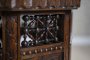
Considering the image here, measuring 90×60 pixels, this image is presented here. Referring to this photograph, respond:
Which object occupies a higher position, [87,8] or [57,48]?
[87,8]

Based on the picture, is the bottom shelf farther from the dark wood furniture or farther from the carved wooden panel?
the carved wooden panel

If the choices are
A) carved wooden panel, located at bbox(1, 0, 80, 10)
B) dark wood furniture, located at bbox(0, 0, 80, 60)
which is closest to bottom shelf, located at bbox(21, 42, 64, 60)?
dark wood furniture, located at bbox(0, 0, 80, 60)

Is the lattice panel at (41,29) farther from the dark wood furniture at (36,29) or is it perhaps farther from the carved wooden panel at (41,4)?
the carved wooden panel at (41,4)

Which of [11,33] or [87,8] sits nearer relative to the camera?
[11,33]

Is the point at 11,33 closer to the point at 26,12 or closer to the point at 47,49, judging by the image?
the point at 26,12

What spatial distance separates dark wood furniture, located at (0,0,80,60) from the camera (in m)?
0.83

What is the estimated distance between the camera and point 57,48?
999mm

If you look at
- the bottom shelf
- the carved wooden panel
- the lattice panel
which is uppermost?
the carved wooden panel

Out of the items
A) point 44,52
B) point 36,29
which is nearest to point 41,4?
point 36,29

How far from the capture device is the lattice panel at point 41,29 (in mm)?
925

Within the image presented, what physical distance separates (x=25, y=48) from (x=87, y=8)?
0.64 metres

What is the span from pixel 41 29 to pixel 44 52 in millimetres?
129

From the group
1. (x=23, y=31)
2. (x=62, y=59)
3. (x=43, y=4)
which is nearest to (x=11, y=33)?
(x=23, y=31)

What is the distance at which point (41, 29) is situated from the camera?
974 mm
